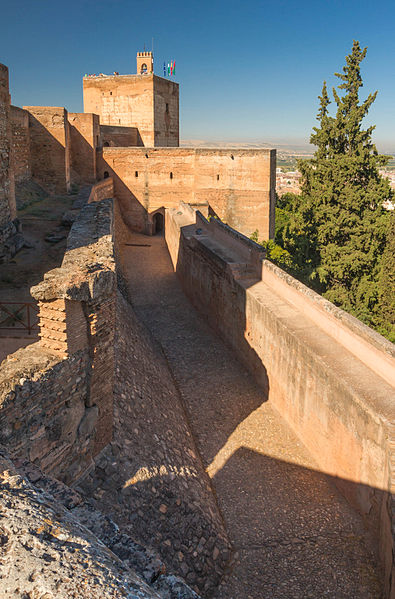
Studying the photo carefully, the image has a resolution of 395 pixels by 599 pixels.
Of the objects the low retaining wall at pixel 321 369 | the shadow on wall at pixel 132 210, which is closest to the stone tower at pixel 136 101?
the shadow on wall at pixel 132 210

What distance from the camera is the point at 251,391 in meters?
9.08

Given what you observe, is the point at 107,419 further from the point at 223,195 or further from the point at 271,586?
the point at 223,195

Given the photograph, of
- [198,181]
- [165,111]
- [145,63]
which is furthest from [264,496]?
[145,63]

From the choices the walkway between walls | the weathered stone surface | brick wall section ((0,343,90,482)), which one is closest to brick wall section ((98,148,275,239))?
the walkway between walls

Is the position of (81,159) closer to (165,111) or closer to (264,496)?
(165,111)

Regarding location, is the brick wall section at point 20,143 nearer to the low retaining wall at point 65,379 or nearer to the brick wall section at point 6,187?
the brick wall section at point 6,187

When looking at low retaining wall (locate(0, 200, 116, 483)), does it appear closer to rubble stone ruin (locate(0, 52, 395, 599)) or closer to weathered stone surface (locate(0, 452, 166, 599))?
rubble stone ruin (locate(0, 52, 395, 599))

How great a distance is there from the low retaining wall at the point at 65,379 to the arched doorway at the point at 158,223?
1835 cm

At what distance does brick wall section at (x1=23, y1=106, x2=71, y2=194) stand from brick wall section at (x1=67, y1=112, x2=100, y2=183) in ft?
6.56

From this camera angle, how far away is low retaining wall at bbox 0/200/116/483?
13.1 feet

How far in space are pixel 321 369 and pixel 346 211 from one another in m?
13.0

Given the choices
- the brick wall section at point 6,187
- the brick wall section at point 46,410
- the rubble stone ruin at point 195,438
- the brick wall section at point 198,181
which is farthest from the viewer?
the brick wall section at point 198,181

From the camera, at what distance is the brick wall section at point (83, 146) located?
814 inches

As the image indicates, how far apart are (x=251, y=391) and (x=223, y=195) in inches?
579
